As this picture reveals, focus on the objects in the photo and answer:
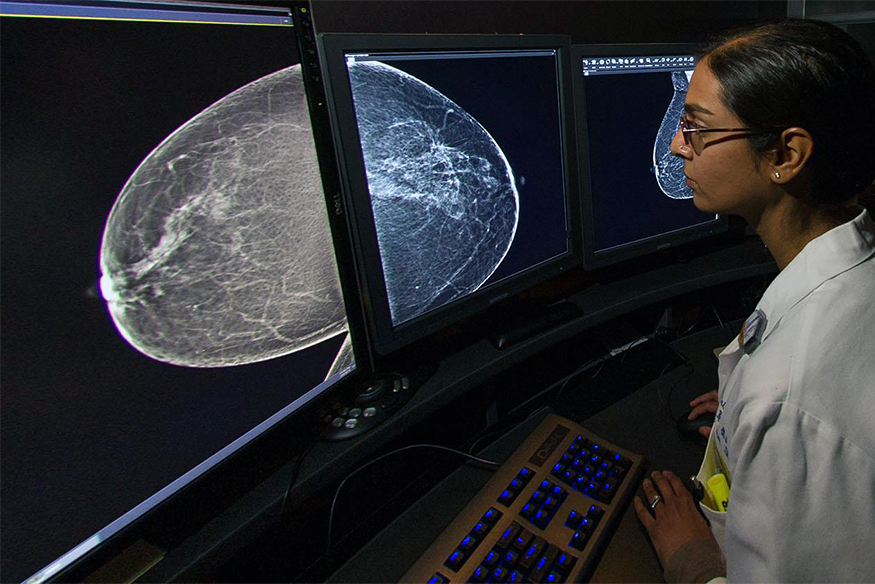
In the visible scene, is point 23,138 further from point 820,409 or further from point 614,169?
point 614,169

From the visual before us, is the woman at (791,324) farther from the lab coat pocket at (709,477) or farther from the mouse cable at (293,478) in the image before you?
the mouse cable at (293,478)

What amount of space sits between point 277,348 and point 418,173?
352 millimetres

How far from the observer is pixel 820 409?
574 mm

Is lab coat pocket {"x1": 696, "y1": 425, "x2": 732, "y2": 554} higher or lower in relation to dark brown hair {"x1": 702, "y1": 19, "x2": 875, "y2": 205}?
lower

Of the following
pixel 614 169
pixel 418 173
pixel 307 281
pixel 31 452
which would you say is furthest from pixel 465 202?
pixel 31 452

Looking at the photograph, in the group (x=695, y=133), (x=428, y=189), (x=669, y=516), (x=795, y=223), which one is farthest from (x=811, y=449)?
(x=428, y=189)

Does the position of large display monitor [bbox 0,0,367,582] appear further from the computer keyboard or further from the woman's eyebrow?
the woman's eyebrow

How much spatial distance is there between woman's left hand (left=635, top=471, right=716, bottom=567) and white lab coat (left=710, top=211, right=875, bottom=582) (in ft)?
0.28

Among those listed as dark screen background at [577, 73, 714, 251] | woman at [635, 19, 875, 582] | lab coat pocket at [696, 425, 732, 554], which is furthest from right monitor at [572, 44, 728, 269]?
lab coat pocket at [696, 425, 732, 554]

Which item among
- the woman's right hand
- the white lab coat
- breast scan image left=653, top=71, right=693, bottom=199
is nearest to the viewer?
the white lab coat

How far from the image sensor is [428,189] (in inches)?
33.8

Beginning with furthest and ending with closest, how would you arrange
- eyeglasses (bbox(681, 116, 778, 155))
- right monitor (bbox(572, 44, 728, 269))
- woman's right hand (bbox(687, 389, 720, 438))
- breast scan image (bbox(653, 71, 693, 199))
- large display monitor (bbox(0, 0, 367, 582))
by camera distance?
breast scan image (bbox(653, 71, 693, 199))
right monitor (bbox(572, 44, 728, 269))
woman's right hand (bbox(687, 389, 720, 438))
eyeglasses (bbox(681, 116, 778, 155))
large display monitor (bbox(0, 0, 367, 582))

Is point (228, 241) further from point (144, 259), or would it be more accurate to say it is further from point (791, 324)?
point (791, 324)

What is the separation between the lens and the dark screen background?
3.76ft
